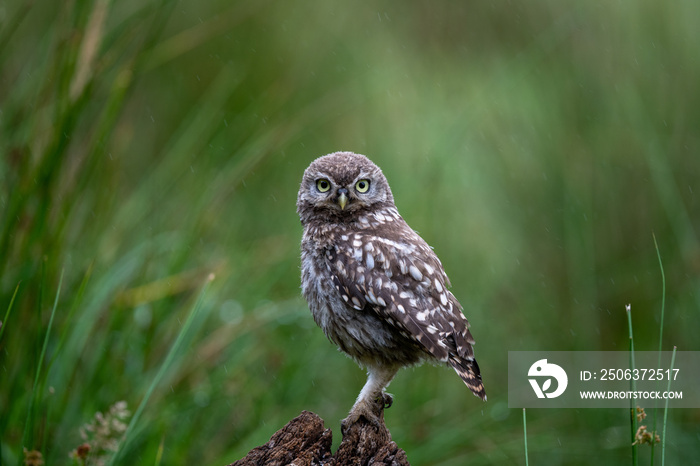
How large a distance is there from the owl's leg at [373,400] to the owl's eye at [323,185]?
72cm

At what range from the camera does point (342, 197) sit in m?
3.11

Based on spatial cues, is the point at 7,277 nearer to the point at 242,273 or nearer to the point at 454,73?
the point at 242,273

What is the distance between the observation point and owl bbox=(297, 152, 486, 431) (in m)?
2.86

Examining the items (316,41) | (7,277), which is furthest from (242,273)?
(316,41)

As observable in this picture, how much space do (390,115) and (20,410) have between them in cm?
413

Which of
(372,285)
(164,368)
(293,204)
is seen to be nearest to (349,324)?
(372,285)

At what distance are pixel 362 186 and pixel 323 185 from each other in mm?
158

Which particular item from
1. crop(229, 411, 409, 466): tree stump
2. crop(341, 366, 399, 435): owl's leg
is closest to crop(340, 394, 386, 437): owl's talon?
crop(341, 366, 399, 435): owl's leg

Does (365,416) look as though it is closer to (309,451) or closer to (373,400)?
(373,400)

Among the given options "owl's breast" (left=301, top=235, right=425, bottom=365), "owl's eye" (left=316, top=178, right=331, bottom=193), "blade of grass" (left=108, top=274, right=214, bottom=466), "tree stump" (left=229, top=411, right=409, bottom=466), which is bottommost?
"tree stump" (left=229, top=411, right=409, bottom=466)

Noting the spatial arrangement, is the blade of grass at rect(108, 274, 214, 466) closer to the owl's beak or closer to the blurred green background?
the blurred green background

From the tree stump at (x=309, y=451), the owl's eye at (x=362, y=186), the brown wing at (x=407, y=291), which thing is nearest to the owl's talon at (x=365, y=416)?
the tree stump at (x=309, y=451)

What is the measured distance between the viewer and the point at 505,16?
5.64 meters

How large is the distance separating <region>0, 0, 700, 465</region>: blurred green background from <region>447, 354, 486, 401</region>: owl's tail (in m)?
1.08
